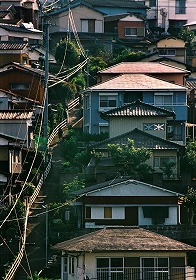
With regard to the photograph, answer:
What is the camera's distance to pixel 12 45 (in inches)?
2482

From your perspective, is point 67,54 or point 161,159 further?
point 67,54

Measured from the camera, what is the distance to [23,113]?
51781 mm

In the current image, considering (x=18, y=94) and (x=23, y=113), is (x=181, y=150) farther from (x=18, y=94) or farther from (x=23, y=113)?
(x=18, y=94)

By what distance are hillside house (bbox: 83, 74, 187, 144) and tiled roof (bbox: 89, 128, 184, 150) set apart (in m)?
5.32

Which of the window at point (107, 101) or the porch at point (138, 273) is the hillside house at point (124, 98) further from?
the porch at point (138, 273)

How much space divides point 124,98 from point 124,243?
23.0 meters

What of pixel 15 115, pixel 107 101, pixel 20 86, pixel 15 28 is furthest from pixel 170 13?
pixel 15 115

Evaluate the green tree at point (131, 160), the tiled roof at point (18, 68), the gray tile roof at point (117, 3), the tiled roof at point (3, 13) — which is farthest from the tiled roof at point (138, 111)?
the gray tile roof at point (117, 3)

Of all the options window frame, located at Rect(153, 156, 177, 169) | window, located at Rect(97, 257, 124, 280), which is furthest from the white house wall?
window, located at Rect(97, 257, 124, 280)

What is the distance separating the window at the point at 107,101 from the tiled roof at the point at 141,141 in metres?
6.08

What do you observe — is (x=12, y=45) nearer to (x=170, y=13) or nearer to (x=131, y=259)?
(x=170, y=13)

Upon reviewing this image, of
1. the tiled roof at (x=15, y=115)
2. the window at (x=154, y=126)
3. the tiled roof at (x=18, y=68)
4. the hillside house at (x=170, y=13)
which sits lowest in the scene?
the window at (x=154, y=126)

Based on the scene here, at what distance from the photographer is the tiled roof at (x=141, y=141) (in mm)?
48281

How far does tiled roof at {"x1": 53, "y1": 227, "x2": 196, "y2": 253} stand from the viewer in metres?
32.0
